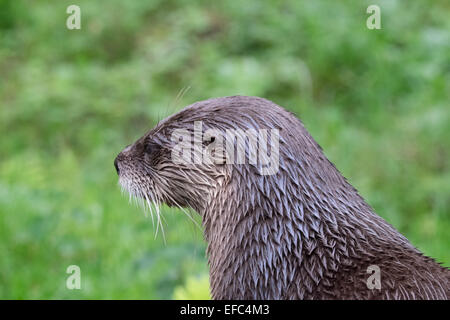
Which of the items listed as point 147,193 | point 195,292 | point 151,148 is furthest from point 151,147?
point 195,292

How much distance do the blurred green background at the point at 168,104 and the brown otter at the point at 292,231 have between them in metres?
1.27

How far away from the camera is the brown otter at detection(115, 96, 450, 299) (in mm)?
1934

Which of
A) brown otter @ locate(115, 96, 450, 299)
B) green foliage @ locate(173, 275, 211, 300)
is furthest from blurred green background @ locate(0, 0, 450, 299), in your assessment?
brown otter @ locate(115, 96, 450, 299)

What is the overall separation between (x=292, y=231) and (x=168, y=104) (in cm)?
207

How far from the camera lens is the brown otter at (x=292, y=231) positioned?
1934 mm

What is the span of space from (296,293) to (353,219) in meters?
0.25

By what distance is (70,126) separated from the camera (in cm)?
485

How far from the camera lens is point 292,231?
198cm

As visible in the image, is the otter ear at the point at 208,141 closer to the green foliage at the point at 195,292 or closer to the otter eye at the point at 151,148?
the otter eye at the point at 151,148

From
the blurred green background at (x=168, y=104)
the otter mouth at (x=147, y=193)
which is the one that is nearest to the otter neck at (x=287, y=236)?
the otter mouth at (x=147, y=193)

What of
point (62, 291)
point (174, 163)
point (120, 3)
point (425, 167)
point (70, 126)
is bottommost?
point (62, 291)

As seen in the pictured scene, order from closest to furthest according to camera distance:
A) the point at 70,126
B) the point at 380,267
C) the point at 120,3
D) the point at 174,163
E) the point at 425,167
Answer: the point at 380,267 → the point at 174,163 → the point at 425,167 → the point at 70,126 → the point at 120,3

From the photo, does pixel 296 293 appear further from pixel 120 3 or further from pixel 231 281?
pixel 120 3
